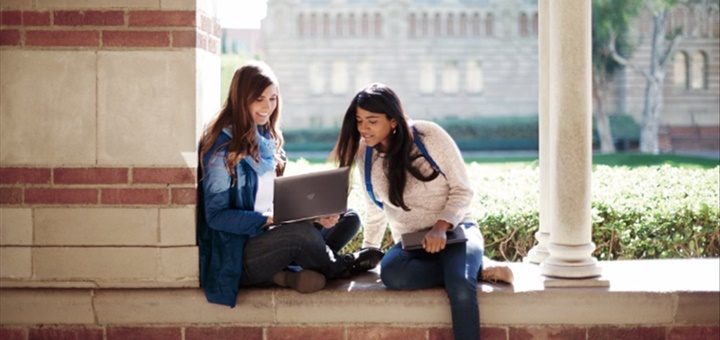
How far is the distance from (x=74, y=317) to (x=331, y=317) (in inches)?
46.9

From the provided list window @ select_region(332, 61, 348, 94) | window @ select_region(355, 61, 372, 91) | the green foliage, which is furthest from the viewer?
window @ select_region(332, 61, 348, 94)

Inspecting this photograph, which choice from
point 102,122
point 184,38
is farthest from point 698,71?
point 102,122

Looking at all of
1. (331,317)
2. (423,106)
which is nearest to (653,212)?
(331,317)

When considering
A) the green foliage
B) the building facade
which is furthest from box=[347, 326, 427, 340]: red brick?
the building facade

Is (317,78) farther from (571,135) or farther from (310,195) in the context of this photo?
(310,195)

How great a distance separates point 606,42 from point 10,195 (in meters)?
34.0

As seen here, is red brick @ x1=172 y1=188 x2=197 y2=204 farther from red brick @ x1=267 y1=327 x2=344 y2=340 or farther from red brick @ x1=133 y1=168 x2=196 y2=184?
red brick @ x1=267 y1=327 x2=344 y2=340

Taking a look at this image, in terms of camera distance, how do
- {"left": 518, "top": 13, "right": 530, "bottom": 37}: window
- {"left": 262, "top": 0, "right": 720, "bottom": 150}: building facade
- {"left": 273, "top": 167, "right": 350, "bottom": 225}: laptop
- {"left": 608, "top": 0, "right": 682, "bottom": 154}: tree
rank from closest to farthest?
{"left": 273, "top": 167, "right": 350, "bottom": 225}: laptop → {"left": 608, "top": 0, "right": 682, "bottom": 154}: tree → {"left": 262, "top": 0, "right": 720, "bottom": 150}: building facade → {"left": 518, "top": 13, "right": 530, "bottom": 37}: window

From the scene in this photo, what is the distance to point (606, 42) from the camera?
36.2 metres

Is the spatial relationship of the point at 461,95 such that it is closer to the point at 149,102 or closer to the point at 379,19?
the point at 379,19

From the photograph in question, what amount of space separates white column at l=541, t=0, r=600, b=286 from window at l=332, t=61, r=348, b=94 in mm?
37884

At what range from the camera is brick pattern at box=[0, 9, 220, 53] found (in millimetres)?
4324

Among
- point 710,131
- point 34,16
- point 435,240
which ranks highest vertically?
point 710,131

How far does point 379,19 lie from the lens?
138 ft
